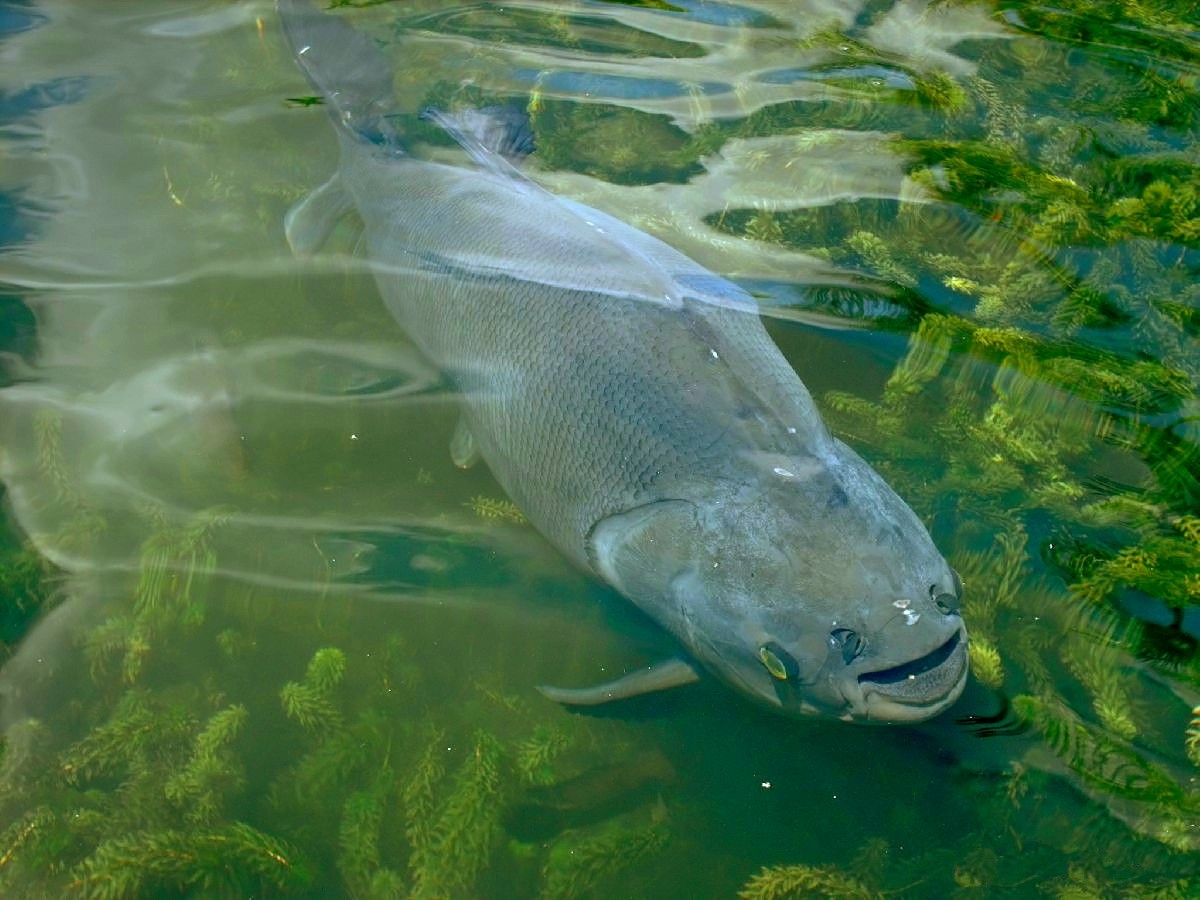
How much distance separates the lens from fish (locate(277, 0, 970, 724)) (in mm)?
2807

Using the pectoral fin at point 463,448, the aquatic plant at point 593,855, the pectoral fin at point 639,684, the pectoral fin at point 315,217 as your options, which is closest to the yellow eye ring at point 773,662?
the pectoral fin at point 639,684

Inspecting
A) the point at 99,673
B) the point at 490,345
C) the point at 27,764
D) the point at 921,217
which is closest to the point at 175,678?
the point at 99,673

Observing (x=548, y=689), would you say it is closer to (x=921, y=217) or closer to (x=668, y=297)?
(x=668, y=297)

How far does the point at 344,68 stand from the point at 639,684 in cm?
372

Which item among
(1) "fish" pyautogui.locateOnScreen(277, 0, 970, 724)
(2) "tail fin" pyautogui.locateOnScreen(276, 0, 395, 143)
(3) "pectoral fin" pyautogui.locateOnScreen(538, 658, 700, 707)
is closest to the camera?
(1) "fish" pyautogui.locateOnScreen(277, 0, 970, 724)

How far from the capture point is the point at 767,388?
10.8 ft

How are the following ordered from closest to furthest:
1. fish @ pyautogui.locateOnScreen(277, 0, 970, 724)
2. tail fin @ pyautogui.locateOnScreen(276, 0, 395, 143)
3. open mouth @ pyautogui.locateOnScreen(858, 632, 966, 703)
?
open mouth @ pyautogui.locateOnScreen(858, 632, 966, 703), fish @ pyautogui.locateOnScreen(277, 0, 970, 724), tail fin @ pyautogui.locateOnScreen(276, 0, 395, 143)

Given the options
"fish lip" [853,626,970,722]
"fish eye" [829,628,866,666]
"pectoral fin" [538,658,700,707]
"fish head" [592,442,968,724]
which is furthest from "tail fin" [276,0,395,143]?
"fish lip" [853,626,970,722]

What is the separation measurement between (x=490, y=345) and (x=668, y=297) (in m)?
0.73

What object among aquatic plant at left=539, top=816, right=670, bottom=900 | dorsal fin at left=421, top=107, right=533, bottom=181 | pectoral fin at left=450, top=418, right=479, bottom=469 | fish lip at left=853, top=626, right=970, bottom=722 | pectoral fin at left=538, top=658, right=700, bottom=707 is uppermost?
dorsal fin at left=421, top=107, right=533, bottom=181

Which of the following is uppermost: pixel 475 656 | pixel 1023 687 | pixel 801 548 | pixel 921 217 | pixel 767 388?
pixel 921 217

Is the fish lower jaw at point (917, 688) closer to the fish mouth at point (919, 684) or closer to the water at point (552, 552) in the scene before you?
the fish mouth at point (919, 684)

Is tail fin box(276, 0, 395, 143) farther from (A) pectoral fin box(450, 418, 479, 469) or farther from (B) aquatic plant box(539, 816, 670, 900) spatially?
(B) aquatic plant box(539, 816, 670, 900)

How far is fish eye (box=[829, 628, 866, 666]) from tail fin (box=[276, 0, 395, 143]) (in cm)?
342
